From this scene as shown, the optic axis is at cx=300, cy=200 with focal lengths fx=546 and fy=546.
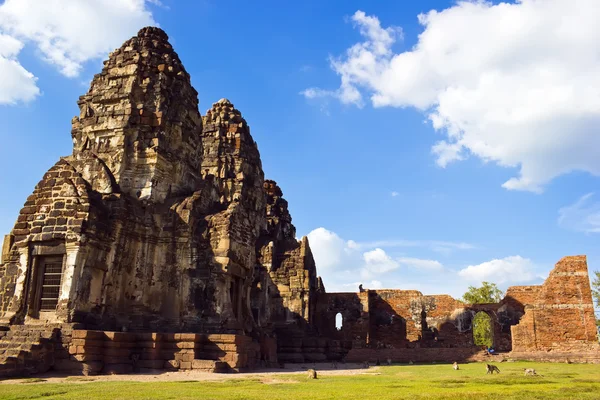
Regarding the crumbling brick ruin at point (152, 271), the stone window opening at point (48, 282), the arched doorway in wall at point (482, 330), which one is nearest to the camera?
the crumbling brick ruin at point (152, 271)

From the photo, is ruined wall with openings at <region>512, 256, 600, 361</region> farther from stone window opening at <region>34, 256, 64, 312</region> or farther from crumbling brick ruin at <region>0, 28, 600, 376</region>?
stone window opening at <region>34, 256, 64, 312</region>

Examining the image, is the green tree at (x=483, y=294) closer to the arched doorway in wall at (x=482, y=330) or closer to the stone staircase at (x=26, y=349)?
the arched doorway in wall at (x=482, y=330)

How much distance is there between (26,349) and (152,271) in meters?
4.79

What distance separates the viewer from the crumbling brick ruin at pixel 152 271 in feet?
44.1

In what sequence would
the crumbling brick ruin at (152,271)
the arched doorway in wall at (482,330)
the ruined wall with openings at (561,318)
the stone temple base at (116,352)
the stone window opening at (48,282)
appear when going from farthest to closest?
the arched doorway in wall at (482,330), the ruined wall with openings at (561,318), the stone window opening at (48,282), the crumbling brick ruin at (152,271), the stone temple base at (116,352)

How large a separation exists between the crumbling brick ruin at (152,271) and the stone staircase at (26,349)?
0.03 m

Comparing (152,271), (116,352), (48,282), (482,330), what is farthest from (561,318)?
(482,330)

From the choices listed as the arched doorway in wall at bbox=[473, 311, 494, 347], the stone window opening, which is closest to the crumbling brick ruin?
the stone window opening

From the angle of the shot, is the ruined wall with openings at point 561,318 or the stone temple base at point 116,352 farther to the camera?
the ruined wall with openings at point 561,318

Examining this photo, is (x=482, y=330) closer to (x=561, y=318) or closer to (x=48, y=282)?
(x=561, y=318)

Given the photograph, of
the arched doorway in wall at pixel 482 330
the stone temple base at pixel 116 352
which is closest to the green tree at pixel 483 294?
the arched doorway in wall at pixel 482 330

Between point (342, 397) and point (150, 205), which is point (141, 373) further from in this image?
point (342, 397)

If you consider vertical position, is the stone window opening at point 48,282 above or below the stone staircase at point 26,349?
above

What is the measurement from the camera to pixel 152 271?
53.2ft
